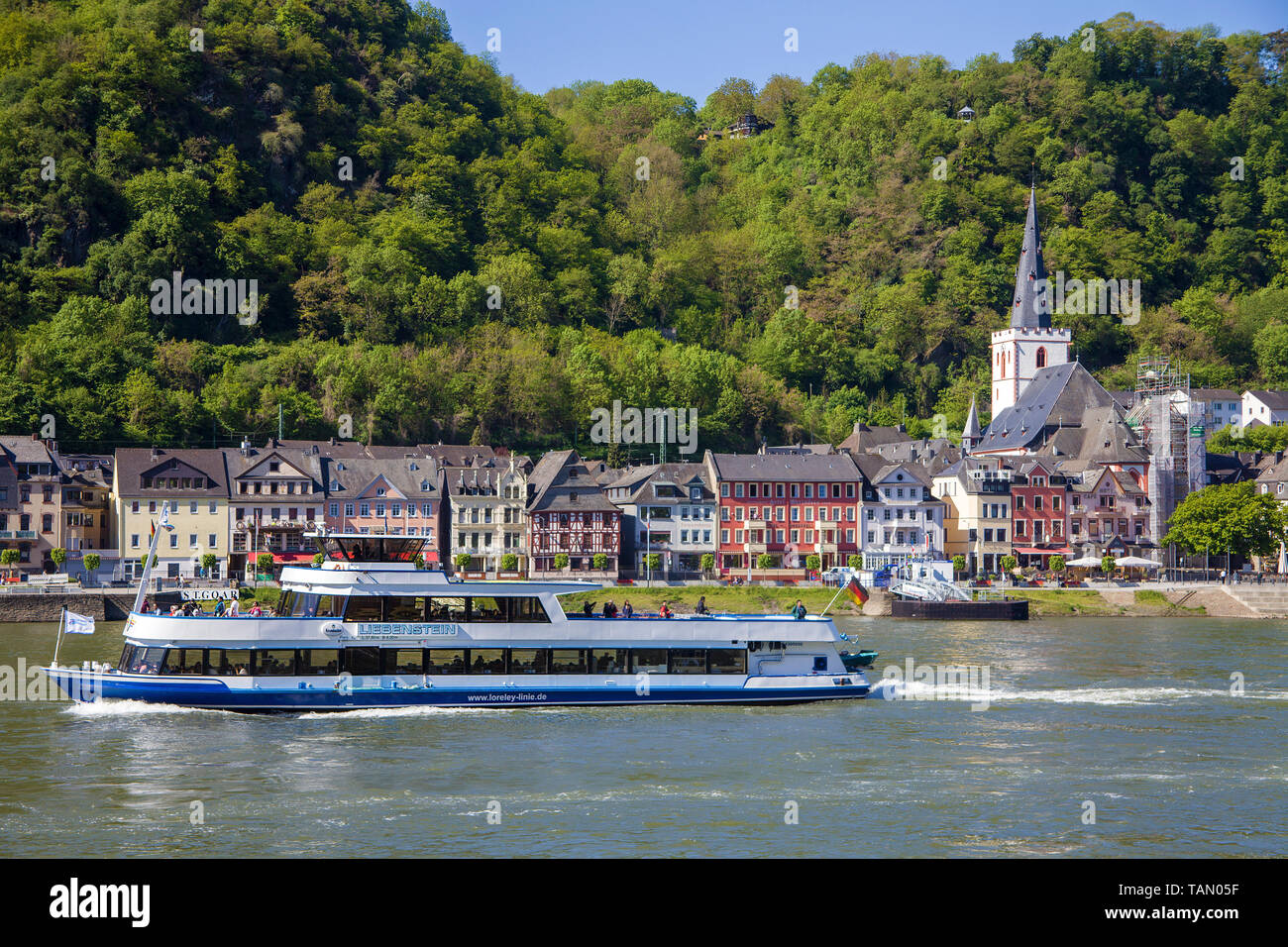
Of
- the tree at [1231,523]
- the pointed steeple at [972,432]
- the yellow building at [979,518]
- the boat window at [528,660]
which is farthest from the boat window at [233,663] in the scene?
the pointed steeple at [972,432]

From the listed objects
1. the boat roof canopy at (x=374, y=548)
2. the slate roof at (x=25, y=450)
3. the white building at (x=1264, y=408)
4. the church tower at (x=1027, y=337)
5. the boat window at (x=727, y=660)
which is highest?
the church tower at (x=1027, y=337)

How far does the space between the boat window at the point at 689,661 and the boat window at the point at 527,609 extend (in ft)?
13.1

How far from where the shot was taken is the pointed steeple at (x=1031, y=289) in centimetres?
14175

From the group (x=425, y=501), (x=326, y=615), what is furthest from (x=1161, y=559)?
(x=326, y=615)

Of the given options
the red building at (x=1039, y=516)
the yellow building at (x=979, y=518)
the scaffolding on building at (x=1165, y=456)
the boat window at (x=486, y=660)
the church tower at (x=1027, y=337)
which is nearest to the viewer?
the boat window at (x=486, y=660)

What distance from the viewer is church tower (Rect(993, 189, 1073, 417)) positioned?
140000 mm

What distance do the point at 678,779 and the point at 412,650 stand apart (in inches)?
446

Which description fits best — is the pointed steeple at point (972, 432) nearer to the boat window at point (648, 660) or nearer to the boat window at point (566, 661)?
the boat window at point (648, 660)

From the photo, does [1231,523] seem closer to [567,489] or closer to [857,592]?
[567,489]

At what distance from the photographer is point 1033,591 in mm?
89750

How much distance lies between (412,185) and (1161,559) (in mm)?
82028

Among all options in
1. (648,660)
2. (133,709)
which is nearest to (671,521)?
(648,660)

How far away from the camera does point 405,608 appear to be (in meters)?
40.8

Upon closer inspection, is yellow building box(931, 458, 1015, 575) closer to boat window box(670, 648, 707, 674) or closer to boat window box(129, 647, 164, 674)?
boat window box(670, 648, 707, 674)
